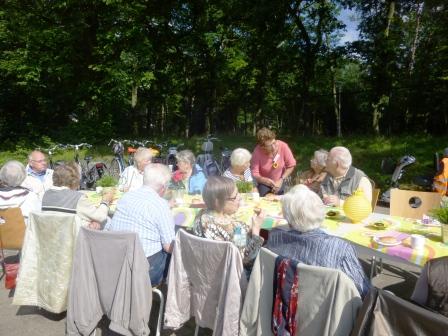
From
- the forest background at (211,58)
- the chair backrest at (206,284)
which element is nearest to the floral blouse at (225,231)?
the chair backrest at (206,284)

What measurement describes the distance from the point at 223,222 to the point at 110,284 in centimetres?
83

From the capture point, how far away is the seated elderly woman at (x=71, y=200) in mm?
3111

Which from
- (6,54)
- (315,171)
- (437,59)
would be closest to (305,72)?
(437,59)

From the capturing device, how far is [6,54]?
14.1 metres

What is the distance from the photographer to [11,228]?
352 centimetres

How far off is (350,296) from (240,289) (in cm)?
68

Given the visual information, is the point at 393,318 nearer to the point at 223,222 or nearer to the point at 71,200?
the point at 223,222

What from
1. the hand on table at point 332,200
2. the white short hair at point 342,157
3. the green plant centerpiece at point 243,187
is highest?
the white short hair at point 342,157

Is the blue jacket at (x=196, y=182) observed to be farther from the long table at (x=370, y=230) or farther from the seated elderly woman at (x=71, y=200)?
the seated elderly woman at (x=71, y=200)

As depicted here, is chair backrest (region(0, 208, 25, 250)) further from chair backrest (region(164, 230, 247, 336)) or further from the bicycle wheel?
the bicycle wheel

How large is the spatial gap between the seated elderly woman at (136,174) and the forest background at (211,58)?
21.8ft

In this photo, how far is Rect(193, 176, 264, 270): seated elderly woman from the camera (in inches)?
99.7

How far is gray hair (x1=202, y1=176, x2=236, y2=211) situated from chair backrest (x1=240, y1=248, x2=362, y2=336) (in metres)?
0.57

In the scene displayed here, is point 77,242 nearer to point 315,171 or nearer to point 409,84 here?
point 315,171
